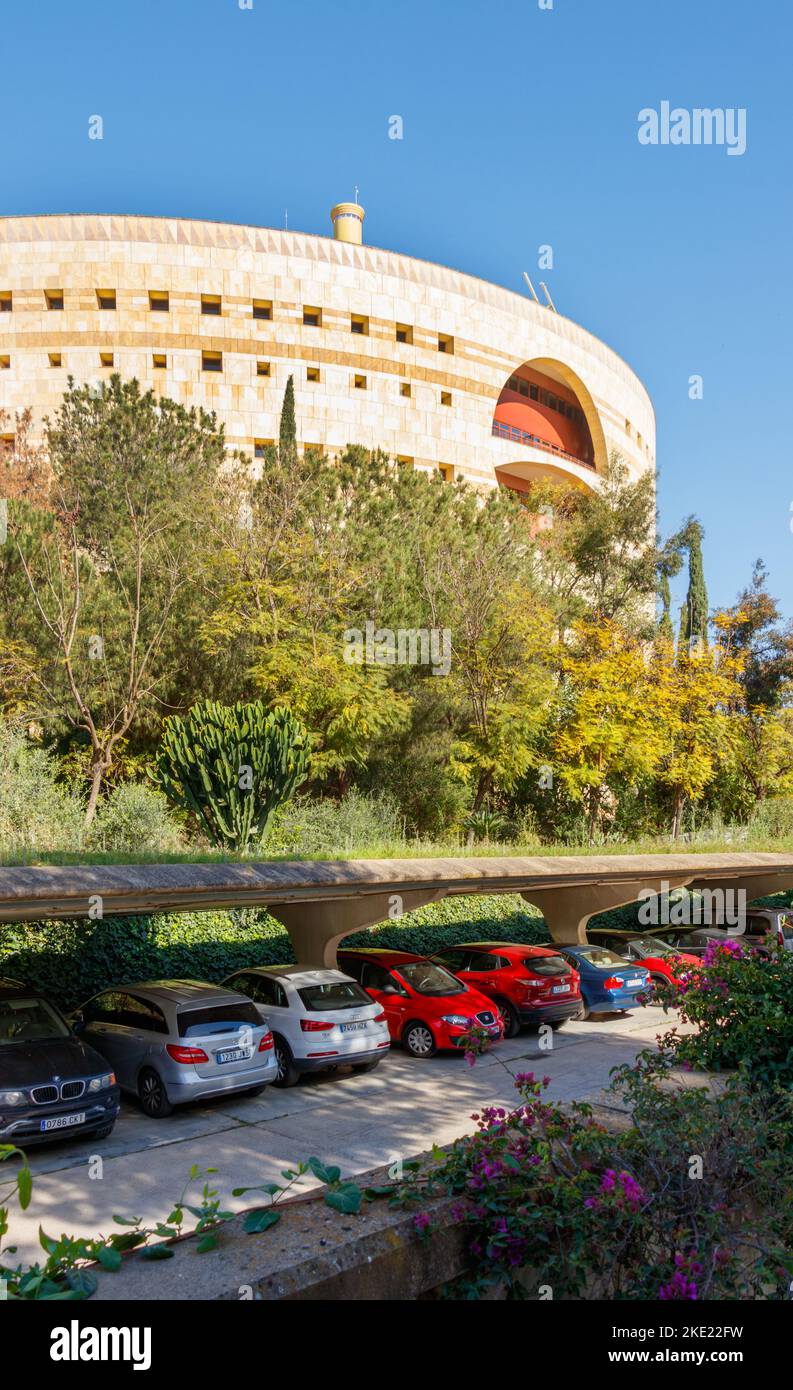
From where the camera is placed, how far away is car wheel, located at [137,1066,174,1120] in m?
11.8

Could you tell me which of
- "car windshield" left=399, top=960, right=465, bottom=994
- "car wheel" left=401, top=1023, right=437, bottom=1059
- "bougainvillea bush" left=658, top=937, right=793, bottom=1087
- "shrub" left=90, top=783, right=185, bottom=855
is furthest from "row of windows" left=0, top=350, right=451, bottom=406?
"bougainvillea bush" left=658, top=937, right=793, bottom=1087

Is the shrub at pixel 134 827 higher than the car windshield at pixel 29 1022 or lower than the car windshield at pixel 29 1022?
higher

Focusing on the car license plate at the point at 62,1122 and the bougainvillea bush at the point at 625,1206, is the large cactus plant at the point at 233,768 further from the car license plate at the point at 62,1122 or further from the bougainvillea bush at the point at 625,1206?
the bougainvillea bush at the point at 625,1206

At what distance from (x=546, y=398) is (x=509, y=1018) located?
41495mm

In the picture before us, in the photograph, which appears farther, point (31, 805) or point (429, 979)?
point (31, 805)

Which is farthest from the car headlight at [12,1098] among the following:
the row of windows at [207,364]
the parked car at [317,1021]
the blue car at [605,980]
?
the row of windows at [207,364]

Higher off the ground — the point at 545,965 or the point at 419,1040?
the point at 545,965

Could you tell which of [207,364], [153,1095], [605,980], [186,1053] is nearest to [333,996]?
[186,1053]

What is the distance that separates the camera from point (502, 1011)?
17094 mm

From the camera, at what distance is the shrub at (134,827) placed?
18.6 meters

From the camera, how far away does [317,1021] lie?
13.4m

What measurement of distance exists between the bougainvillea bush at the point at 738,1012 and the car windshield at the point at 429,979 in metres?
8.01

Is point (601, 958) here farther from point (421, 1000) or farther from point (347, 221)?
point (347, 221)

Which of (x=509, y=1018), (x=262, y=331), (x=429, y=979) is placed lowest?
(x=509, y=1018)
